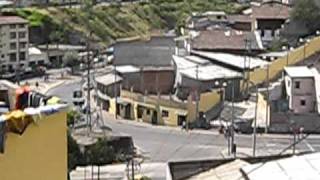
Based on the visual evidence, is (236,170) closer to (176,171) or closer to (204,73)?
(176,171)

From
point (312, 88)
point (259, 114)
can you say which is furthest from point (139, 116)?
point (312, 88)

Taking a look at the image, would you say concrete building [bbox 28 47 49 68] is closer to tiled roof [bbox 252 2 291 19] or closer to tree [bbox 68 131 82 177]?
tiled roof [bbox 252 2 291 19]

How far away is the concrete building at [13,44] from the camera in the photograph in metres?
11.6

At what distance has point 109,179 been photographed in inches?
232

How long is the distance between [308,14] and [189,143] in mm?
4817

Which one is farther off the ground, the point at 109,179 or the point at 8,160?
the point at 8,160

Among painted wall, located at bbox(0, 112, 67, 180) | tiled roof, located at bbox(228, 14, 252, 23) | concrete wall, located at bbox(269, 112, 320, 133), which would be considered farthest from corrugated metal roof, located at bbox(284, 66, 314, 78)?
painted wall, located at bbox(0, 112, 67, 180)

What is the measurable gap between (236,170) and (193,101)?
17.4 feet

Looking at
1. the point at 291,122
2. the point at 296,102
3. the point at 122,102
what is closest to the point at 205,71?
the point at 122,102

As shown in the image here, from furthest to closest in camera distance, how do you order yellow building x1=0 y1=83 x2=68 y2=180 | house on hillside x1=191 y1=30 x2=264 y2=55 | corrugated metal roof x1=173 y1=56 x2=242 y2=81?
house on hillside x1=191 y1=30 x2=264 y2=55 < corrugated metal roof x1=173 y1=56 x2=242 y2=81 < yellow building x1=0 y1=83 x2=68 y2=180

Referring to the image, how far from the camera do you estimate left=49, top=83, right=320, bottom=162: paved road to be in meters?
6.97

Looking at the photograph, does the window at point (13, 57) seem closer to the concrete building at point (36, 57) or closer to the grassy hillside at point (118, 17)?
the concrete building at point (36, 57)

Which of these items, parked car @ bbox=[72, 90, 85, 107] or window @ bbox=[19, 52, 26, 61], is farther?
window @ bbox=[19, 52, 26, 61]

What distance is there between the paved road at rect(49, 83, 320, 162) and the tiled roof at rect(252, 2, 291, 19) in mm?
4107
